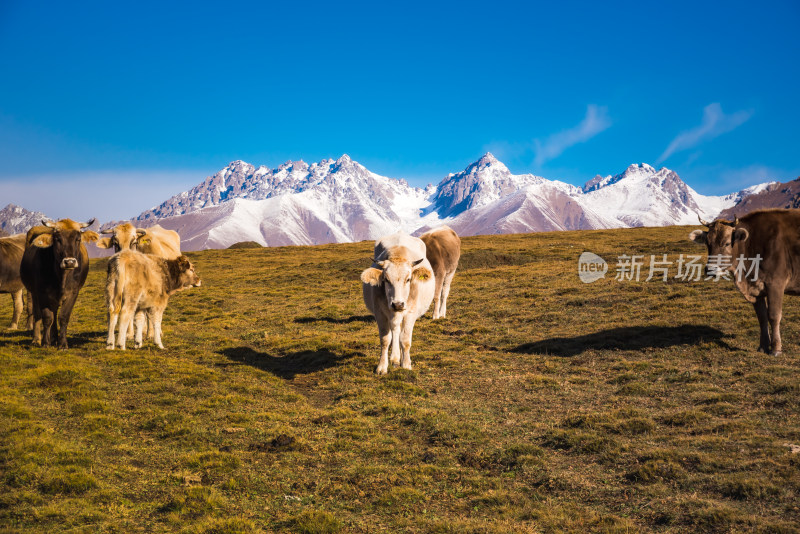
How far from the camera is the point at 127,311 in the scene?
16.9 m

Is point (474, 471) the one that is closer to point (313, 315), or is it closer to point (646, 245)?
point (313, 315)

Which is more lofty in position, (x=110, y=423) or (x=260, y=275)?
(x=260, y=275)

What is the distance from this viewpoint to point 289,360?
17938 mm

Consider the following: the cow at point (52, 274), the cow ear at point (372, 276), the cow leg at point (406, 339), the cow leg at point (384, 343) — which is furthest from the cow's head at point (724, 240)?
the cow at point (52, 274)

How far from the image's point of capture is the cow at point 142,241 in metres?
21.1

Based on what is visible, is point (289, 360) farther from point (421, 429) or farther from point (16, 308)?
point (16, 308)

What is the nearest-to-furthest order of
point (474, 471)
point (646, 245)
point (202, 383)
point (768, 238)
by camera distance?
1. point (474, 471)
2. point (202, 383)
3. point (768, 238)
4. point (646, 245)

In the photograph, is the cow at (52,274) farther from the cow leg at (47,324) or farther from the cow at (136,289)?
the cow at (136,289)

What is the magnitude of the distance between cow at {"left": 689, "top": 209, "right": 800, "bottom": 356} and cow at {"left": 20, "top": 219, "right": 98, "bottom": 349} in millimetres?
19763

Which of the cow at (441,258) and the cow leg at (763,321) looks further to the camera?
the cow at (441,258)

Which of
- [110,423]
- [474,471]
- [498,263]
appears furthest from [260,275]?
[474,471]

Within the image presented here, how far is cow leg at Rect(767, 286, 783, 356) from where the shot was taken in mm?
15734

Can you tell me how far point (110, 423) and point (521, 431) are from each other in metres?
8.42
